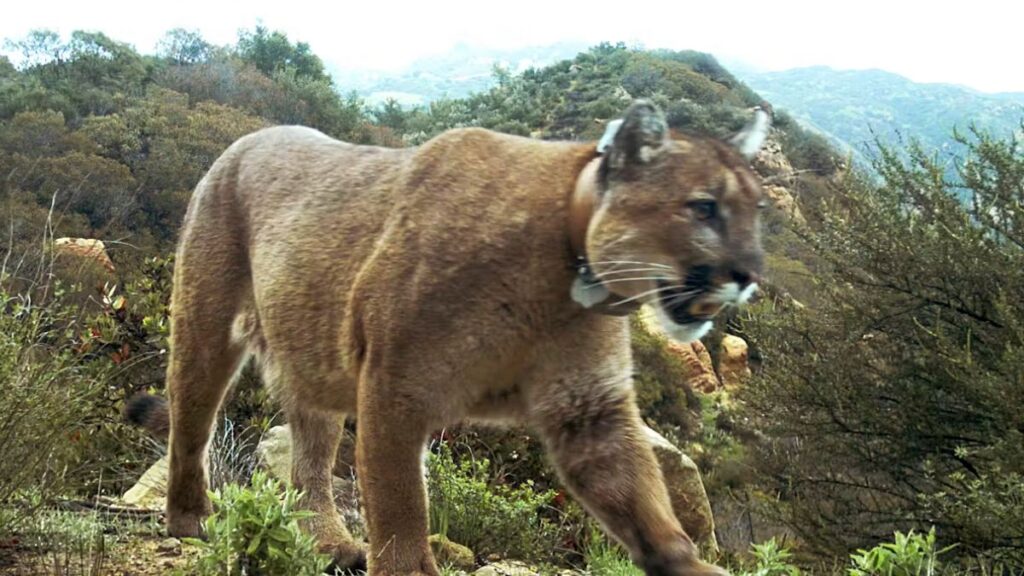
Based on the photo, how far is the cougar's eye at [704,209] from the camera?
3.74m

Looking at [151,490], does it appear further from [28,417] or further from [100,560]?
[100,560]

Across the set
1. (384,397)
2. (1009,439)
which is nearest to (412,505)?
(384,397)

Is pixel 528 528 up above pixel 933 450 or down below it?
above

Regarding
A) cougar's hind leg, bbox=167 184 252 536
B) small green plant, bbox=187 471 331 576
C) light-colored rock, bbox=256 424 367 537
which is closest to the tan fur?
small green plant, bbox=187 471 331 576

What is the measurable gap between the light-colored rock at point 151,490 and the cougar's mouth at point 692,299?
379 cm

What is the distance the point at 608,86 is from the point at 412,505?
4366 centimetres

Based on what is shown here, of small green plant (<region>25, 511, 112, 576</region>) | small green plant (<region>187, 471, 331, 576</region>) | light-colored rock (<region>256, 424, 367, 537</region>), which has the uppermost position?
small green plant (<region>187, 471, 331, 576</region>)

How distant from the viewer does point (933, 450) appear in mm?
13820

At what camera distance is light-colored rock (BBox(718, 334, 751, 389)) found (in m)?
29.7

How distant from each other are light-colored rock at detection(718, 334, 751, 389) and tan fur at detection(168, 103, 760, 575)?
1016 inches

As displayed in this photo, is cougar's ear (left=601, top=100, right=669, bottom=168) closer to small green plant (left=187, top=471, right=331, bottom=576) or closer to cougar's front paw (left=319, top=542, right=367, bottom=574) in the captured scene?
small green plant (left=187, top=471, right=331, bottom=576)

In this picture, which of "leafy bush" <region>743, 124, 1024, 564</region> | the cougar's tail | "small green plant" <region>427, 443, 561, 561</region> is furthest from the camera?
"leafy bush" <region>743, 124, 1024, 564</region>

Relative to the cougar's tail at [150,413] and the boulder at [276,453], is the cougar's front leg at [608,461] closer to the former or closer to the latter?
the cougar's tail at [150,413]

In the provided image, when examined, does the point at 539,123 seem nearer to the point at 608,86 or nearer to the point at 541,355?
the point at 608,86
